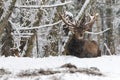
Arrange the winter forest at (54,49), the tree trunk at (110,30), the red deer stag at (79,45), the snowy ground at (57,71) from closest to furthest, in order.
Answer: the snowy ground at (57,71) < the winter forest at (54,49) < the red deer stag at (79,45) < the tree trunk at (110,30)

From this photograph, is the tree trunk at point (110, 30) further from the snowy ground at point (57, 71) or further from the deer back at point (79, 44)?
the snowy ground at point (57, 71)

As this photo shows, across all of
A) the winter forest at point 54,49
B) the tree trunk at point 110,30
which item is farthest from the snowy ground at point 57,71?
the tree trunk at point 110,30


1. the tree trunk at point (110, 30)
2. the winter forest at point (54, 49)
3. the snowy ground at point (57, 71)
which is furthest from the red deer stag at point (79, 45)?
the tree trunk at point (110, 30)

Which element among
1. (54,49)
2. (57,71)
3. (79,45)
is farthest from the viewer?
(54,49)

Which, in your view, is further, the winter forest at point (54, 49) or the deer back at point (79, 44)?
the deer back at point (79, 44)

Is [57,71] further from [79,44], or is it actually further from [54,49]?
[54,49]

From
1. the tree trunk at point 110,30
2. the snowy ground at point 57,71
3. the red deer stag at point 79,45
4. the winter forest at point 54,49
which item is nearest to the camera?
the snowy ground at point 57,71

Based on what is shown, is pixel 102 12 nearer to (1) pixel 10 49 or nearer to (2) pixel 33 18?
(2) pixel 33 18

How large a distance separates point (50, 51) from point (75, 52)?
8009mm

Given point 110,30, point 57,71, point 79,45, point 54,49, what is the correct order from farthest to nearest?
1. point 110,30
2. point 54,49
3. point 79,45
4. point 57,71

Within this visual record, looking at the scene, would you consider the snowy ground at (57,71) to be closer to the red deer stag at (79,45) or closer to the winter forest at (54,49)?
the winter forest at (54,49)

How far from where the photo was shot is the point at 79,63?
9.84m

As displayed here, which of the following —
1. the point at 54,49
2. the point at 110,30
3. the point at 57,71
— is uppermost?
the point at 57,71

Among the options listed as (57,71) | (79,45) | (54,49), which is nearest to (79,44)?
(79,45)
